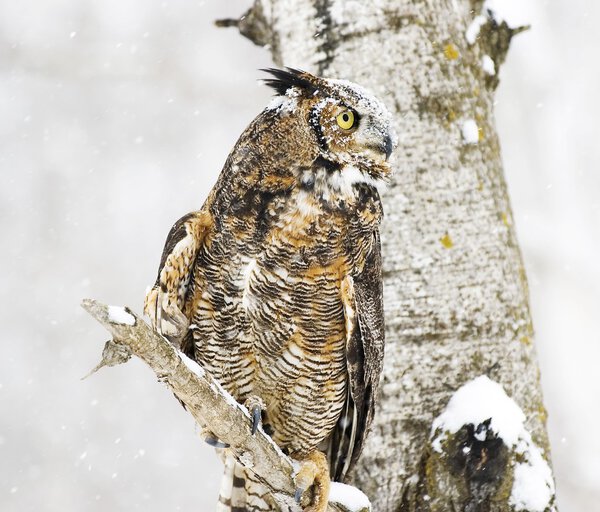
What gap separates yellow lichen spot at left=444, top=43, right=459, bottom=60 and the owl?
0.75 metres

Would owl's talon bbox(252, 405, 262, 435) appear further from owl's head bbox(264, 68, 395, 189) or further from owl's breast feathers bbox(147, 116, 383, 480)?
owl's head bbox(264, 68, 395, 189)

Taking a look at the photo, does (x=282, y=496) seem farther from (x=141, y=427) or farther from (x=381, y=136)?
(x=141, y=427)

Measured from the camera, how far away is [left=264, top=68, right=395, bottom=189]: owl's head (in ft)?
8.70

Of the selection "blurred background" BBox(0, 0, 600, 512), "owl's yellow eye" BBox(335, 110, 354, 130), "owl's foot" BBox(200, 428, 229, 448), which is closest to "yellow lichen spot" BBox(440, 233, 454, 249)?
"owl's yellow eye" BBox(335, 110, 354, 130)

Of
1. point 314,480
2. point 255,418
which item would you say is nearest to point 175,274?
point 255,418

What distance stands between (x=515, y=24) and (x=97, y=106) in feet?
30.7

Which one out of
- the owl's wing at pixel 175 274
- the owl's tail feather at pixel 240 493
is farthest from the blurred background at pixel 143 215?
the owl's wing at pixel 175 274

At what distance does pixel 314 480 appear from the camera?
10.2ft

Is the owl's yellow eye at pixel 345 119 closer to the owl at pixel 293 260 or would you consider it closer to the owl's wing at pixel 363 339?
the owl at pixel 293 260

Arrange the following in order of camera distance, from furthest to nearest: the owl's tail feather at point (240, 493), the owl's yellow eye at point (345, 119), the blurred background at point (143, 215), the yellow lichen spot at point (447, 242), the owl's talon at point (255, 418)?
the blurred background at point (143, 215) → the owl's tail feather at point (240, 493) → the yellow lichen spot at point (447, 242) → the owl's yellow eye at point (345, 119) → the owl's talon at point (255, 418)

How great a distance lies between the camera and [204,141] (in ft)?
40.6

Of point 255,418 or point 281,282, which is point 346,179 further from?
point 255,418

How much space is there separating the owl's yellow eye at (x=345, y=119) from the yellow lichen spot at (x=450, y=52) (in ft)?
2.75

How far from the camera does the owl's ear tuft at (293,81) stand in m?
2.75
